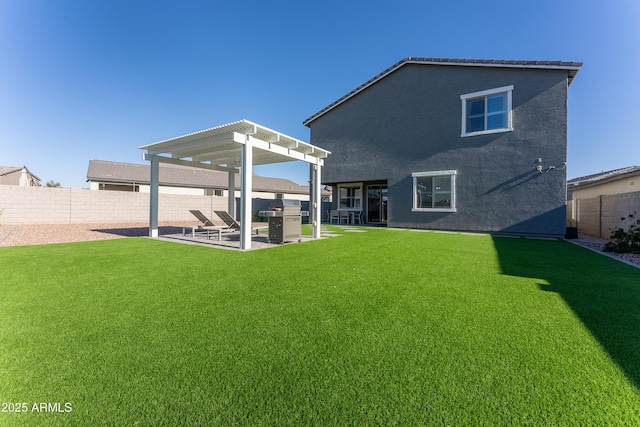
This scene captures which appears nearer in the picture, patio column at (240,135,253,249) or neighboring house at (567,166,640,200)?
patio column at (240,135,253,249)

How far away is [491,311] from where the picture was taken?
10.5ft

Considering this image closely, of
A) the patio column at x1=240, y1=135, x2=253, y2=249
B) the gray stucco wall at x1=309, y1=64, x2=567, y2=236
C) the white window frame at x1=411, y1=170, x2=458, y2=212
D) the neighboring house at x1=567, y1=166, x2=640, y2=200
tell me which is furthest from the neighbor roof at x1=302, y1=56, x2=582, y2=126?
the patio column at x1=240, y1=135, x2=253, y2=249

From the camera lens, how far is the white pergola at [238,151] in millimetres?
7469

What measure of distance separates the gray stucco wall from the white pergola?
19.6 ft

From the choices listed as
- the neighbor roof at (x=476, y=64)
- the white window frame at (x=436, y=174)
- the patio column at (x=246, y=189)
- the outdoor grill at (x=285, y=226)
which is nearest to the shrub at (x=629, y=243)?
the white window frame at (x=436, y=174)

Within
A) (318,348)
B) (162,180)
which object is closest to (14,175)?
(162,180)

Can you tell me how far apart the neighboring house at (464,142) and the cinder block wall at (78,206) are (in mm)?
11626

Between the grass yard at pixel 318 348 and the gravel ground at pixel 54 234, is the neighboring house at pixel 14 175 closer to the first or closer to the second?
the gravel ground at pixel 54 234

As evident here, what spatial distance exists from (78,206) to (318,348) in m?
18.9

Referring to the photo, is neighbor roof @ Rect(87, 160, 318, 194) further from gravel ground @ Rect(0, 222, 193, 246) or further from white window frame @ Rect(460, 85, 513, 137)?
white window frame @ Rect(460, 85, 513, 137)

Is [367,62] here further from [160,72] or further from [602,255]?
[602,255]

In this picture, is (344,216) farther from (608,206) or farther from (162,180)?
(162,180)

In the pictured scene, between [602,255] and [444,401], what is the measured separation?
880cm

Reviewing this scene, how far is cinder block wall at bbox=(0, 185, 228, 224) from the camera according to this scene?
44.7 ft
